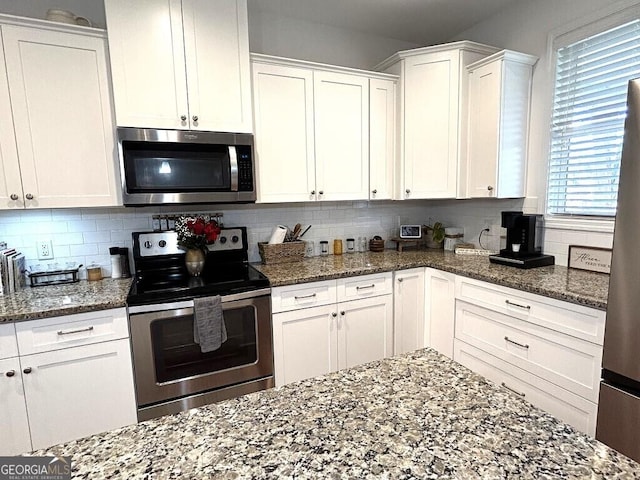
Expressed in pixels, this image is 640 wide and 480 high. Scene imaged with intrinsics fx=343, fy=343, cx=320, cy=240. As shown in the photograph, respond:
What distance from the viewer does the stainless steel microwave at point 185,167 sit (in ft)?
6.28

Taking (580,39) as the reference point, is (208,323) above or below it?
below

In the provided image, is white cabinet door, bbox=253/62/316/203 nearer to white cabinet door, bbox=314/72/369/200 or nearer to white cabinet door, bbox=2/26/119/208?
white cabinet door, bbox=314/72/369/200

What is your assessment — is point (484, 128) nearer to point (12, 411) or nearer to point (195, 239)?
point (195, 239)

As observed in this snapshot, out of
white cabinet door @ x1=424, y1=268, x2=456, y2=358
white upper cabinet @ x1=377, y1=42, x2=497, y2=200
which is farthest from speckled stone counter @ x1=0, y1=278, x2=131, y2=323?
white upper cabinet @ x1=377, y1=42, x2=497, y2=200

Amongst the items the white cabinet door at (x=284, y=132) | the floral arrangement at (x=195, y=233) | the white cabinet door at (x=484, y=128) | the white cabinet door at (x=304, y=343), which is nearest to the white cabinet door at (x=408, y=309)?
the white cabinet door at (x=304, y=343)

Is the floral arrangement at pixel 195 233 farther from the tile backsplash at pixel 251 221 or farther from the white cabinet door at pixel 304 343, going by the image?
the white cabinet door at pixel 304 343

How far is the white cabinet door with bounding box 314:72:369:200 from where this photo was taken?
96.7 inches

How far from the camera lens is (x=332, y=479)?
0.59 meters

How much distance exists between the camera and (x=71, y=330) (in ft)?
5.47

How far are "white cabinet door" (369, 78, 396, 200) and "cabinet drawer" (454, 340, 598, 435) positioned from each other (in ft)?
4.18

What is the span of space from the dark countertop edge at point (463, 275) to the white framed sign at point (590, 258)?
1.90 ft

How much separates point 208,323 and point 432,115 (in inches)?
83.5

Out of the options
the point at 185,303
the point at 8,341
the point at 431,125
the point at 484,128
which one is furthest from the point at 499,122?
the point at 8,341

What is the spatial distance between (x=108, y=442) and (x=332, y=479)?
47 cm
